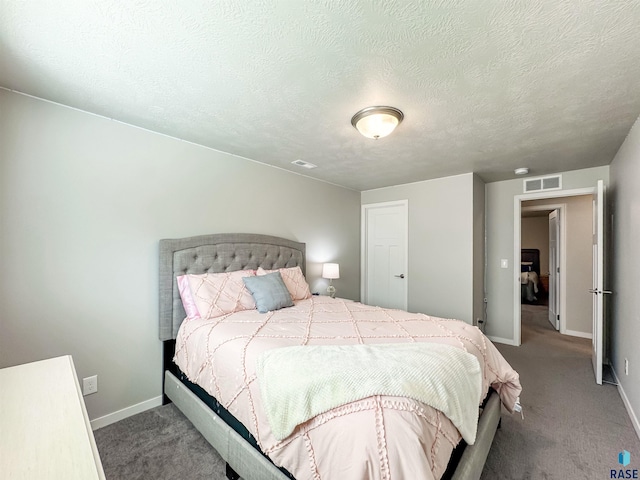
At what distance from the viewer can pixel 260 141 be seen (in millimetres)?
2602

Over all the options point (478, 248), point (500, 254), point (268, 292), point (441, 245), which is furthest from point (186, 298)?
point (500, 254)

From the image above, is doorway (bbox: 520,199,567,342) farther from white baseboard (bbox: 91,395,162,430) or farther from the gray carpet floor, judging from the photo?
white baseboard (bbox: 91,395,162,430)

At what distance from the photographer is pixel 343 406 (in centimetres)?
112

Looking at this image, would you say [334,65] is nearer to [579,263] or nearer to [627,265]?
[627,265]

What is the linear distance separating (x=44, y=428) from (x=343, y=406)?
1001mm

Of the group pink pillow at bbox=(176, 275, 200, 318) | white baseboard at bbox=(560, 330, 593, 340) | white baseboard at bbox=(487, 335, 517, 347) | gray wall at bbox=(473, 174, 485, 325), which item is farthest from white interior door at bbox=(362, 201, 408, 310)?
pink pillow at bbox=(176, 275, 200, 318)

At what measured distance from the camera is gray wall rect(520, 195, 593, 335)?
4.31 meters

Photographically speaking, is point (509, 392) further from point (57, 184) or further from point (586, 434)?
point (57, 184)

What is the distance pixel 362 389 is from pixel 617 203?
3.47 meters

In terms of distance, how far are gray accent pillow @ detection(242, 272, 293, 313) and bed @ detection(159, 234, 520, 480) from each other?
90 mm

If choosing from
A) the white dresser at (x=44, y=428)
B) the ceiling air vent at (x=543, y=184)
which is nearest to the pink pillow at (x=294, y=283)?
the white dresser at (x=44, y=428)

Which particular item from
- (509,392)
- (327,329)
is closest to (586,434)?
(509,392)

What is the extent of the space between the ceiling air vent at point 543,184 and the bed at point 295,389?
2.83m

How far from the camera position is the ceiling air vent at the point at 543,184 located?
3574 mm
